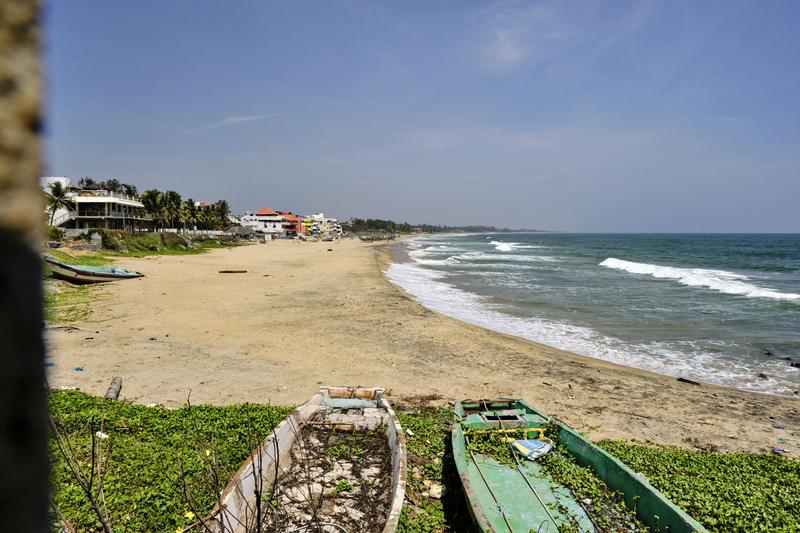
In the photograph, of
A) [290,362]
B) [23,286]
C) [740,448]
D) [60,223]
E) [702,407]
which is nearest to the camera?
[23,286]

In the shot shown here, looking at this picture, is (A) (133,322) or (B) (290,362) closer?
(B) (290,362)

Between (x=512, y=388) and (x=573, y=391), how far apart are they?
1.72 m

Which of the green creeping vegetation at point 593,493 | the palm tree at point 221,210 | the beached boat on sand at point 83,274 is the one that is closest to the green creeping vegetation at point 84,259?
the beached boat on sand at point 83,274

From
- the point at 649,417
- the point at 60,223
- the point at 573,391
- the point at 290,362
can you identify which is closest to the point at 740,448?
the point at 649,417

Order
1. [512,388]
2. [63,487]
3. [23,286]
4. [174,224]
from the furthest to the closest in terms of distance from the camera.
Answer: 1. [174,224]
2. [512,388]
3. [63,487]
4. [23,286]

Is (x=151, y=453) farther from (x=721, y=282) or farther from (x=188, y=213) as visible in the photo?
(x=188, y=213)

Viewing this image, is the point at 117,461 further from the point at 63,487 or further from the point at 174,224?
the point at 174,224

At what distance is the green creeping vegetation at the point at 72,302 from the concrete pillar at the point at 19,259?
18405mm

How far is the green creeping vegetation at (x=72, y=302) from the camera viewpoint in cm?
1839

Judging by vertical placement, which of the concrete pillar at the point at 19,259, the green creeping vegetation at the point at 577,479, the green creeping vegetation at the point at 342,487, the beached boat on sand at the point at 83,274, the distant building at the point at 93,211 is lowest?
the green creeping vegetation at the point at 342,487

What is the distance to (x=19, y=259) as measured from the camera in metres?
0.56

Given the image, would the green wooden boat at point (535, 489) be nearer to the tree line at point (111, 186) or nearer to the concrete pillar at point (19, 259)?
the concrete pillar at point (19, 259)

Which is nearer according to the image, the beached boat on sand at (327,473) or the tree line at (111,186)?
the beached boat on sand at (327,473)

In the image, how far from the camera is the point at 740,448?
966 cm
